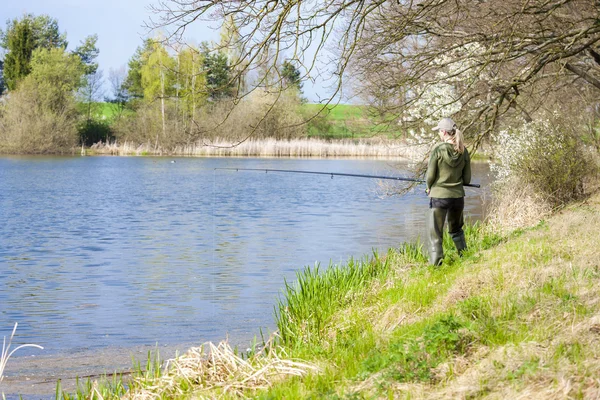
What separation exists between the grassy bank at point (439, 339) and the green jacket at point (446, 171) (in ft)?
2.62

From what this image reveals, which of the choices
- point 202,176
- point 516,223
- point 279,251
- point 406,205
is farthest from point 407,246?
point 202,176

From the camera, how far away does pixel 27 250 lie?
1678 centimetres

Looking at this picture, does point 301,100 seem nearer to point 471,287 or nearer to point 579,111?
point 579,111

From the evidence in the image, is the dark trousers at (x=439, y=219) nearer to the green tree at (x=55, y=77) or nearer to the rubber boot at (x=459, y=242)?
the rubber boot at (x=459, y=242)

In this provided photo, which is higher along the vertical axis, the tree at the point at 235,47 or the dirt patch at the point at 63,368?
the tree at the point at 235,47

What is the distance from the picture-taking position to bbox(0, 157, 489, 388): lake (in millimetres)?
10203

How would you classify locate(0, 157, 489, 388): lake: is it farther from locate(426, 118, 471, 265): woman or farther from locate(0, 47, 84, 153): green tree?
locate(0, 47, 84, 153): green tree

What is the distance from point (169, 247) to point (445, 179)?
8.97 metres

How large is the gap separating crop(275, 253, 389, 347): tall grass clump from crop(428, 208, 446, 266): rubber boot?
2.15 ft

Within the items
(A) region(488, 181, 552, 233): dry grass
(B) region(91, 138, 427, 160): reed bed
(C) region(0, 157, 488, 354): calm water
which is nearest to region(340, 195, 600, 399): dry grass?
(C) region(0, 157, 488, 354): calm water

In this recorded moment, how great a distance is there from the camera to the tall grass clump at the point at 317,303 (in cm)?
816

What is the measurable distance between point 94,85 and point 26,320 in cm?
7024

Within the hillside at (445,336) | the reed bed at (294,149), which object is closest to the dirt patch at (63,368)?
the hillside at (445,336)

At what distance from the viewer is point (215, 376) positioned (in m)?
6.14
